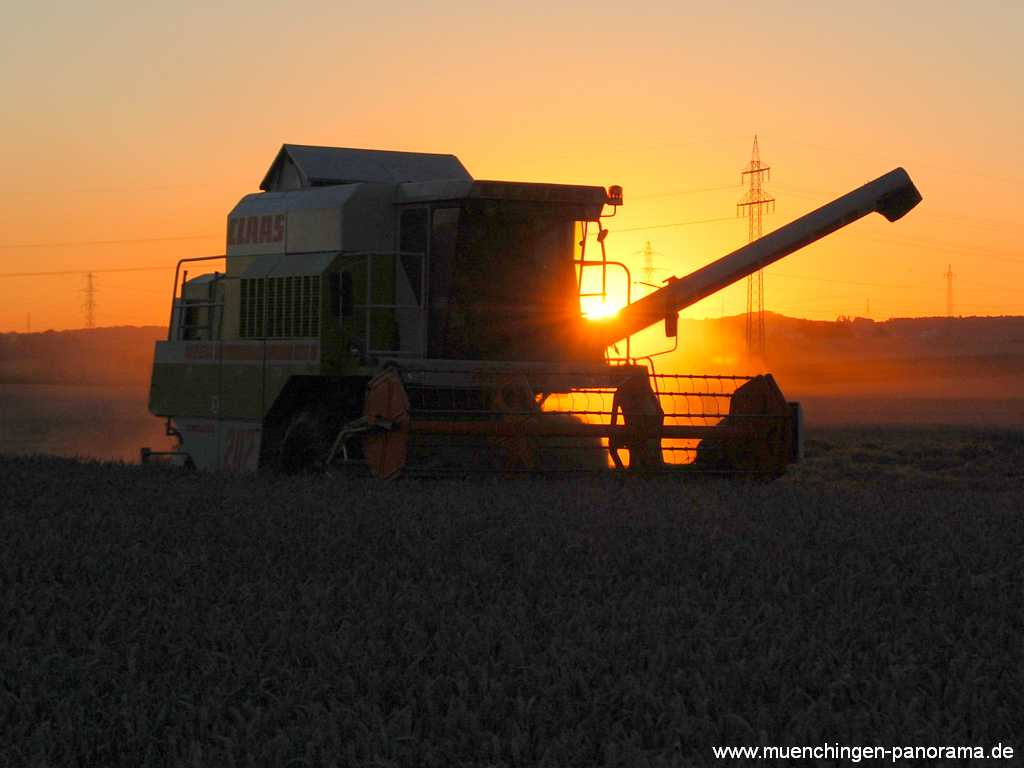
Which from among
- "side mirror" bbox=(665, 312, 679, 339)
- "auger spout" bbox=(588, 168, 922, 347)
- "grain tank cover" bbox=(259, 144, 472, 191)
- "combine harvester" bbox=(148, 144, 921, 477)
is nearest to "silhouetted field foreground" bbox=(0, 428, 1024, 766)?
"combine harvester" bbox=(148, 144, 921, 477)

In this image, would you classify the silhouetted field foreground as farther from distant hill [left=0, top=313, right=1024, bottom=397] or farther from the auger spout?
distant hill [left=0, top=313, right=1024, bottom=397]

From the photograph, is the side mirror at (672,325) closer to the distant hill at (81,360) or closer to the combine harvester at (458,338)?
the combine harvester at (458,338)

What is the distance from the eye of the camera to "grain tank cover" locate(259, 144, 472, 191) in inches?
654

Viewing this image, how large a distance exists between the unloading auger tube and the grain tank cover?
9.29 ft

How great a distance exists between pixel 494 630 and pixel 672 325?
10.0 m

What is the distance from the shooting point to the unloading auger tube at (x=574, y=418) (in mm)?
13609

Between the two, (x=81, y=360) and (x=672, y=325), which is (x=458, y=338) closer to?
(x=672, y=325)

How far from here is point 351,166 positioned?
662 inches

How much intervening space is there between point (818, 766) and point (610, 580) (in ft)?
10.9

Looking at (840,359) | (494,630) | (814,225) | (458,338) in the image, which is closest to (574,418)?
(458,338)

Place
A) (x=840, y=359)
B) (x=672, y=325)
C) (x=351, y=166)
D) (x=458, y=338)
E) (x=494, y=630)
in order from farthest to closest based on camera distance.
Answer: (x=840, y=359) → (x=351, y=166) → (x=672, y=325) → (x=458, y=338) → (x=494, y=630)

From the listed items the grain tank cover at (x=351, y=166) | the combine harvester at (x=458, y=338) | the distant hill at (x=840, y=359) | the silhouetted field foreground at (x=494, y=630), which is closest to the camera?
the silhouetted field foreground at (x=494, y=630)

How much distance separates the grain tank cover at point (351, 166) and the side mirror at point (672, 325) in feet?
9.27

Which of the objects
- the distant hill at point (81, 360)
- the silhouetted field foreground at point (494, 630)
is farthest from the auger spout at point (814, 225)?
the distant hill at point (81, 360)
